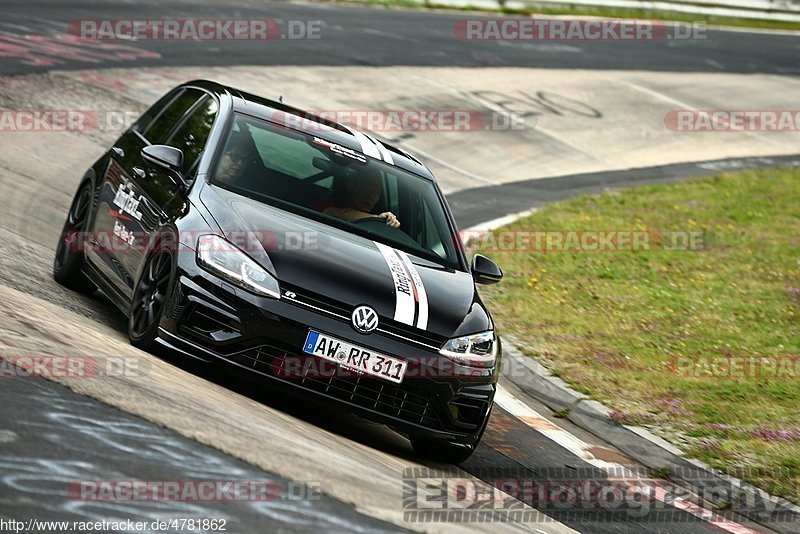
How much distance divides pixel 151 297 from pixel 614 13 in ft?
94.3

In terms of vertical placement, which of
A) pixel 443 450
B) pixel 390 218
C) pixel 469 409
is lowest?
pixel 443 450

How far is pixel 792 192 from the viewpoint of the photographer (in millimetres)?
18062

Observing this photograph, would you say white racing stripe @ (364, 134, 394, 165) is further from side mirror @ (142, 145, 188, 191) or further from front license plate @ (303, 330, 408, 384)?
front license plate @ (303, 330, 408, 384)

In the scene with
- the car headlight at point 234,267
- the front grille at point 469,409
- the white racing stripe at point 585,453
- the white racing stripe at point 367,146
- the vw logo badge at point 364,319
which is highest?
the white racing stripe at point 367,146

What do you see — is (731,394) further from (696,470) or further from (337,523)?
(337,523)

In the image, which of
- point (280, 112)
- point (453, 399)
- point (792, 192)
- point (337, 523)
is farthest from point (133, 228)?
point (792, 192)

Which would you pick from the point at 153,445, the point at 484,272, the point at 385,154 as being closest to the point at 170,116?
the point at 385,154

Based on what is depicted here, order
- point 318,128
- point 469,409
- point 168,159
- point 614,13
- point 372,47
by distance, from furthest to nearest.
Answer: point 614,13, point 372,47, point 318,128, point 168,159, point 469,409

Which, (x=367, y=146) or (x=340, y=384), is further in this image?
(x=367, y=146)

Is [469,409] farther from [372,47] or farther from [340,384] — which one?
[372,47]

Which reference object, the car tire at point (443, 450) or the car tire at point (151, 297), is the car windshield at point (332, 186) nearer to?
the car tire at point (151, 297)

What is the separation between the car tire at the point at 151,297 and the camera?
6.63 metres

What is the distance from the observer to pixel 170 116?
28.3ft

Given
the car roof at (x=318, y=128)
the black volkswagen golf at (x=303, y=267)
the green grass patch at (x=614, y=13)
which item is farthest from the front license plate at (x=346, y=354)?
the green grass patch at (x=614, y=13)
